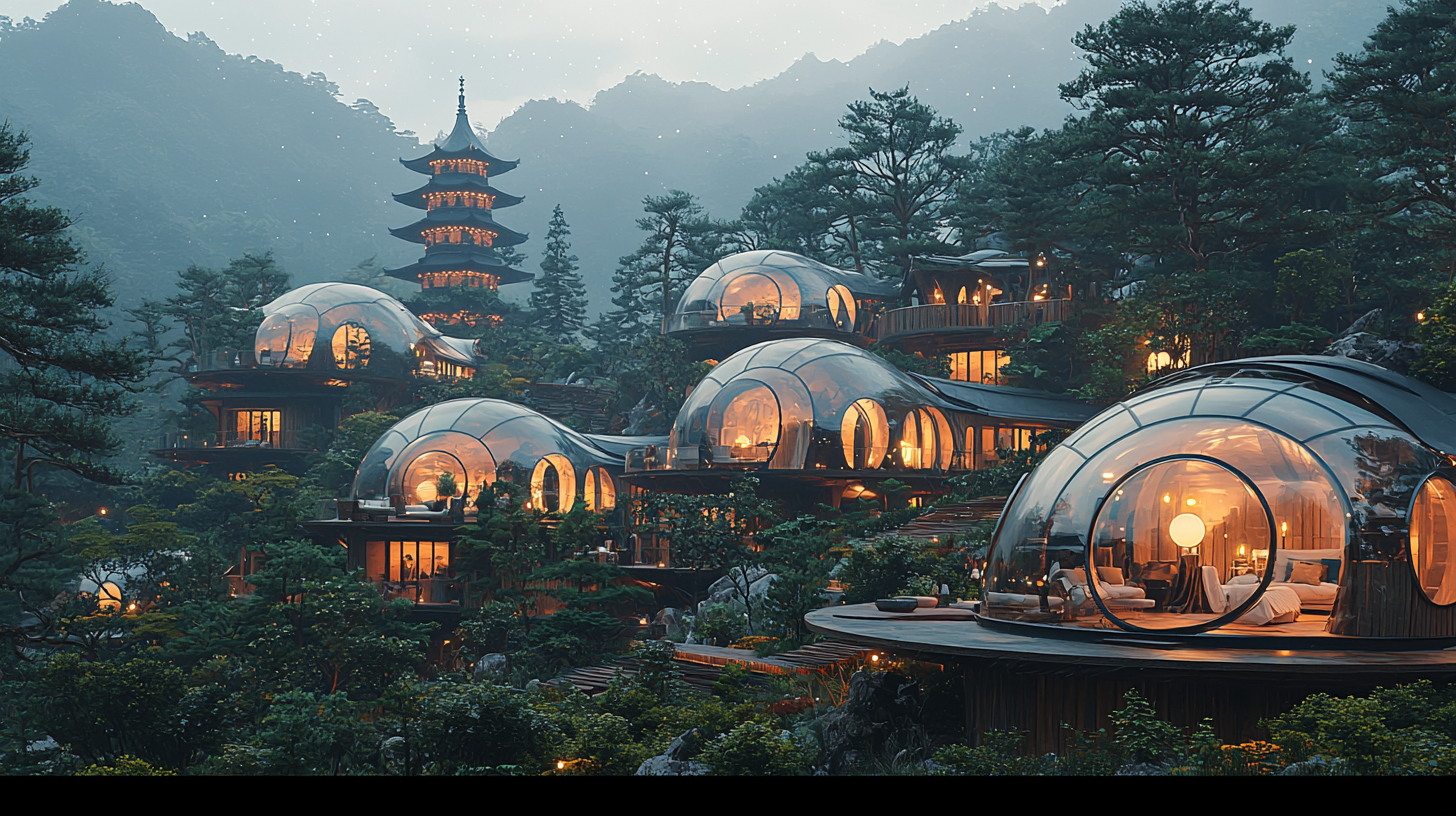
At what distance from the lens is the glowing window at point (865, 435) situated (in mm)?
34156

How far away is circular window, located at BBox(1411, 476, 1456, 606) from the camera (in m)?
12.4

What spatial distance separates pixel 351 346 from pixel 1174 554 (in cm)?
4492

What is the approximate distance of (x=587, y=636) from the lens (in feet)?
81.7

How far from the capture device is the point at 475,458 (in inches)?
1443

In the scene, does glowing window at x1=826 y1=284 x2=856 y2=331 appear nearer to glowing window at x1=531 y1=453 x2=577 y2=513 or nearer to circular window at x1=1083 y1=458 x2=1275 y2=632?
glowing window at x1=531 y1=453 x2=577 y2=513

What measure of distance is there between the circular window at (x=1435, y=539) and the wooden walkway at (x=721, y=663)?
7.63 meters

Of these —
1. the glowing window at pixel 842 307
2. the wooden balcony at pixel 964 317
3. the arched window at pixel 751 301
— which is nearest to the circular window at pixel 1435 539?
the wooden balcony at pixel 964 317

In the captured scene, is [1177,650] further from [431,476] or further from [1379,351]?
[431,476]

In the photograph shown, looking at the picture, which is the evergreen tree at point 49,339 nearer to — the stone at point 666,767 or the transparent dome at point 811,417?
the stone at point 666,767

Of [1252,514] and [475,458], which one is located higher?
[475,458]

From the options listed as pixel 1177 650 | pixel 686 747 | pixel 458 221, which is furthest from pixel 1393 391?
pixel 458 221

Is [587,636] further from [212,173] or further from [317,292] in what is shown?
[212,173]

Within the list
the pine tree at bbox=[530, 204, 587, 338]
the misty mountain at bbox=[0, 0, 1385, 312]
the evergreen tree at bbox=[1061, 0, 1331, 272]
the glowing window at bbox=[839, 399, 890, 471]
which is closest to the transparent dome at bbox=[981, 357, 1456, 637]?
the glowing window at bbox=[839, 399, 890, 471]
